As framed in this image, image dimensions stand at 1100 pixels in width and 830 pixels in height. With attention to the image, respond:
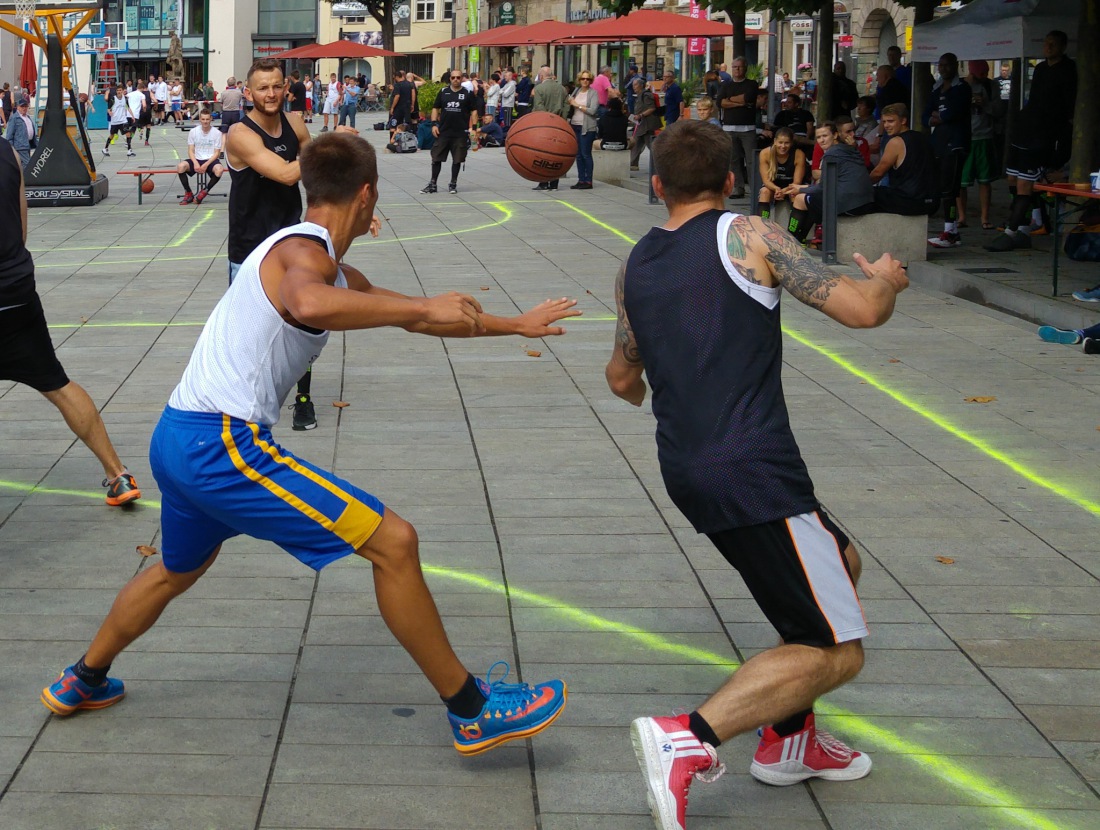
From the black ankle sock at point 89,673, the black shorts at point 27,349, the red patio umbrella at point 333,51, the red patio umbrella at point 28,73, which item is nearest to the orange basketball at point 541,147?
the black shorts at point 27,349

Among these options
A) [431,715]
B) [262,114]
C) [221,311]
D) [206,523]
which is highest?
[262,114]

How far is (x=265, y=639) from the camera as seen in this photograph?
187 inches

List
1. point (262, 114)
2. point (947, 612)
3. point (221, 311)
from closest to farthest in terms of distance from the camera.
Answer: point (221, 311), point (947, 612), point (262, 114)

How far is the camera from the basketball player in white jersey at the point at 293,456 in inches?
143

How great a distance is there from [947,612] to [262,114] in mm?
4334

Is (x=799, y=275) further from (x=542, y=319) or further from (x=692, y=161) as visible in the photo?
(x=542, y=319)

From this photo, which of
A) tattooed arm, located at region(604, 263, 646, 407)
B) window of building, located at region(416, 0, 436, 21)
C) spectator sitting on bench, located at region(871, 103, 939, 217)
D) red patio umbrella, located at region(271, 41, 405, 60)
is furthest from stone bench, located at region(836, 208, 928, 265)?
window of building, located at region(416, 0, 436, 21)

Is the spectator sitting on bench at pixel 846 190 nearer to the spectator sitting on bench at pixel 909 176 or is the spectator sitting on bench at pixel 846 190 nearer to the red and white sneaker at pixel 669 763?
the spectator sitting on bench at pixel 909 176

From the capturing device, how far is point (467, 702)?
3779mm

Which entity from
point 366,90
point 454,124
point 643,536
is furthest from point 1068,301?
point 366,90

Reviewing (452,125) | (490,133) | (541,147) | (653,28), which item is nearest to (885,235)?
(541,147)

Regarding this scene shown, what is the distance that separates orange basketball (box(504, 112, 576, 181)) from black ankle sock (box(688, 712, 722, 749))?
17.3 metres

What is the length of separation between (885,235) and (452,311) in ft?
36.6

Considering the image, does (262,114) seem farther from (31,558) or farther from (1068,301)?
(1068,301)
